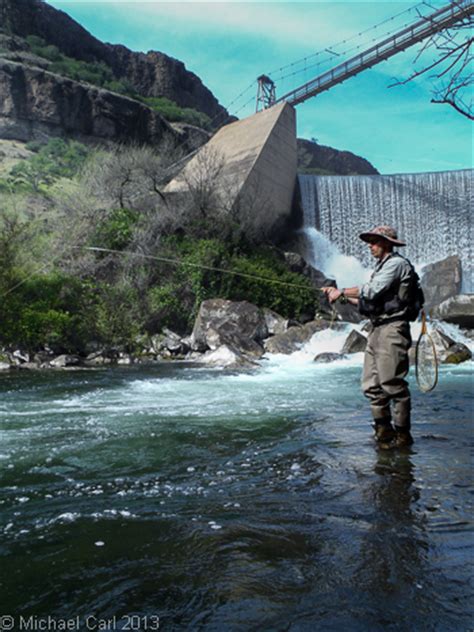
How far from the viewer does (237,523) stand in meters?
3.10

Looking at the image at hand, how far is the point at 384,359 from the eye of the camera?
482 centimetres

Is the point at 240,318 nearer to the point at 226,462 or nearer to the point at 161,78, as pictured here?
the point at 226,462

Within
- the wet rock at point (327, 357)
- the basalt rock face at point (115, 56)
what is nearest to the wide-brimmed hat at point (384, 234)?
the wet rock at point (327, 357)

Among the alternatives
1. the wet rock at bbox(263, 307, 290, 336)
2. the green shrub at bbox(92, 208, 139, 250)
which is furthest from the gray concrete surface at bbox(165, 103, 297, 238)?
the wet rock at bbox(263, 307, 290, 336)

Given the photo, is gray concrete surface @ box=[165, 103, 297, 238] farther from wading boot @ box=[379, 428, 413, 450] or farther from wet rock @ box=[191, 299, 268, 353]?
wading boot @ box=[379, 428, 413, 450]

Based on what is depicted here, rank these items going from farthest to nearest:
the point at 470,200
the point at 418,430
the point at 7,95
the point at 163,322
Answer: the point at 7,95 → the point at 470,200 → the point at 163,322 → the point at 418,430

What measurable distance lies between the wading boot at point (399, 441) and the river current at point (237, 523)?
0.36ft

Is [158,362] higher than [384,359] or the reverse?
the reverse

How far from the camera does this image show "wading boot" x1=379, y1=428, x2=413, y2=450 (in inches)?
190

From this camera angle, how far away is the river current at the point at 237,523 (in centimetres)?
222

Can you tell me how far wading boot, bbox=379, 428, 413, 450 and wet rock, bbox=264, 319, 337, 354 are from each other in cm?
1145

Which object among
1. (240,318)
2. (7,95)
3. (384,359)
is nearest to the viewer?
(384,359)

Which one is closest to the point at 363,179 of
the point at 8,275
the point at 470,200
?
the point at 470,200

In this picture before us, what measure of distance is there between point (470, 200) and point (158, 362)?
17786 mm
